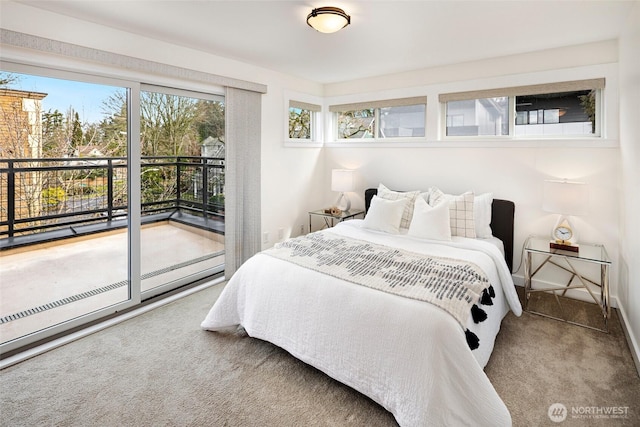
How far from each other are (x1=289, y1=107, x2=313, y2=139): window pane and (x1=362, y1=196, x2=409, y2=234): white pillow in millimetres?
1795

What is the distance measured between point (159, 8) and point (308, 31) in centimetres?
114

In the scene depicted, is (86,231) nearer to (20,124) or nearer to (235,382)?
(20,124)

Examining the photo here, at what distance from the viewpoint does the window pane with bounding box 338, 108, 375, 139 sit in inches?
190

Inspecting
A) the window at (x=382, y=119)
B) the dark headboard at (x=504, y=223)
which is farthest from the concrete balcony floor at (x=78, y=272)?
the dark headboard at (x=504, y=223)

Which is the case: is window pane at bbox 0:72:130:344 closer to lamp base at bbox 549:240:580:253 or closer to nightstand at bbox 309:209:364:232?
nightstand at bbox 309:209:364:232

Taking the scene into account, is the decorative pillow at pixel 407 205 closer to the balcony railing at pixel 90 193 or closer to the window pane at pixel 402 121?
the window pane at pixel 402 121

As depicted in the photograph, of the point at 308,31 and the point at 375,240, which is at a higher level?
the point at 308,31

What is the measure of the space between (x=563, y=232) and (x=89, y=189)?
4244 millimetres

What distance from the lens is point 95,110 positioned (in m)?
2.87

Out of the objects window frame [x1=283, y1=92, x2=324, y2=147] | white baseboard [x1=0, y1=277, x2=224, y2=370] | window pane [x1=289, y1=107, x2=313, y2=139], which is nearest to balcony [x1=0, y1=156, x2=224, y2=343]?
white baseboard [x1=0, y1=277, x2=224, y2=370]

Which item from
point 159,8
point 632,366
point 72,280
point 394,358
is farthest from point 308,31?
point 632,366

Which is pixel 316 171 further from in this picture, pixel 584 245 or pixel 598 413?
pixel 598 413

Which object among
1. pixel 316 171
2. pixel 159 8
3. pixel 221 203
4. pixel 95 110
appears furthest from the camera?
pixel 316 171

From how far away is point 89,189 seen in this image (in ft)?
9.59
